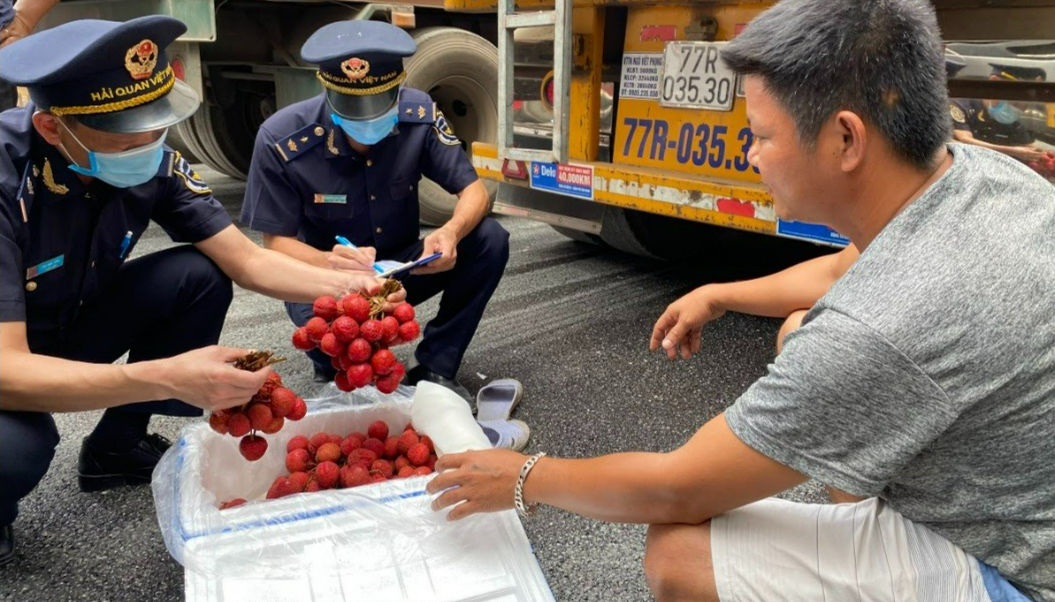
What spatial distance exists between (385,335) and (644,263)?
2.91 metres

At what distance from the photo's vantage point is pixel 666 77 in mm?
3266

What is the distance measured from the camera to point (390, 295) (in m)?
2.14

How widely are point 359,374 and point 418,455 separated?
0.91ft

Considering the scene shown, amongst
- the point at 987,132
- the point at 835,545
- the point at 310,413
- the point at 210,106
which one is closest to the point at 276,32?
the point at 210,106

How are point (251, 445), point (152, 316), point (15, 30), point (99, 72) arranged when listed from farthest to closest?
point (15, 30)
point (152, 316)
point (251, 445)
point (99, 72)

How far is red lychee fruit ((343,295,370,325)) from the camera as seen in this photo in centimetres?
201

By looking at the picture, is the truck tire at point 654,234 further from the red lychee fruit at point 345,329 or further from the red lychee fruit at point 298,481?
the red lychee fruit at point 298,481

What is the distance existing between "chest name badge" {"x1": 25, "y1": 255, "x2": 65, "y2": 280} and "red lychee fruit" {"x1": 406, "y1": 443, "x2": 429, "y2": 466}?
39.6 inches

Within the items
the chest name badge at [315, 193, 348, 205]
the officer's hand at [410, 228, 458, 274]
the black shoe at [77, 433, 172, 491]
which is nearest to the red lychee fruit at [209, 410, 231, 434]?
the black shoe at [77, 433, 172, 491]

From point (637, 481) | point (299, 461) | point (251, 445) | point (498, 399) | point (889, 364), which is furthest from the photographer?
point (498, 399)

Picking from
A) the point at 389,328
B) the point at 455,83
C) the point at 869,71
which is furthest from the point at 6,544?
the point at 455,83

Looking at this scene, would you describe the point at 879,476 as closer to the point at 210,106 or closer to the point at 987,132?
the point at 987,132

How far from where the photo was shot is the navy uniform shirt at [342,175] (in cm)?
286

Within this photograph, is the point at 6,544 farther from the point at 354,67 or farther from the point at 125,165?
the point at 354,67
